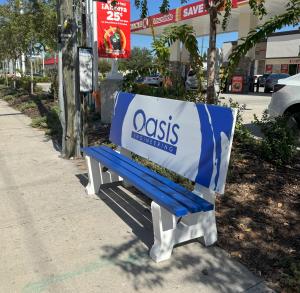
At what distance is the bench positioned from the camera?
3.20 m

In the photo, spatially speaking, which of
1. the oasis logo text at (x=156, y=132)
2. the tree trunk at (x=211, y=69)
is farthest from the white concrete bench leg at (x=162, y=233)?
the tree trunk at (x=211, y=69)

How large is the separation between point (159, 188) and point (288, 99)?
4.89 meters

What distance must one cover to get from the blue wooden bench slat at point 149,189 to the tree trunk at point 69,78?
6.23 feet

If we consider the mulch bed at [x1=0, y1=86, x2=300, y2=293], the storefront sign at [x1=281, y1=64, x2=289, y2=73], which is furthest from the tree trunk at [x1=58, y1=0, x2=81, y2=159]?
the storefront sign at [x1=281, y1=64, x2=289, y2=73]

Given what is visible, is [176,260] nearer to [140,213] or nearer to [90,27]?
[140,213]

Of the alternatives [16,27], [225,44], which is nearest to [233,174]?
[16,27]

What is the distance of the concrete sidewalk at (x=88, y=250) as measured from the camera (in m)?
2.96

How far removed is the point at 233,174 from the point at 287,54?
106 ft

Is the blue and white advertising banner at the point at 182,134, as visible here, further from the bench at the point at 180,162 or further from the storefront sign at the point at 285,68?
the storefront sign at the point at 285,68

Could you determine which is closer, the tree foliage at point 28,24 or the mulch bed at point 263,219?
the mulch bed at point 263,219

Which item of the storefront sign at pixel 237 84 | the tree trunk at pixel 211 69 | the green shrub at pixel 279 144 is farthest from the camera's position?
the storefront sign at pixel 237 84

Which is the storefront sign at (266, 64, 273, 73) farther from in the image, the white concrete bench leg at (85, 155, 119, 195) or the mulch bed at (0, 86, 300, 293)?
the white concrete bench leg at (85, 155, 119, 195)

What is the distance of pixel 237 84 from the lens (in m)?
24.1

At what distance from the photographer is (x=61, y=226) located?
395 centimetres
